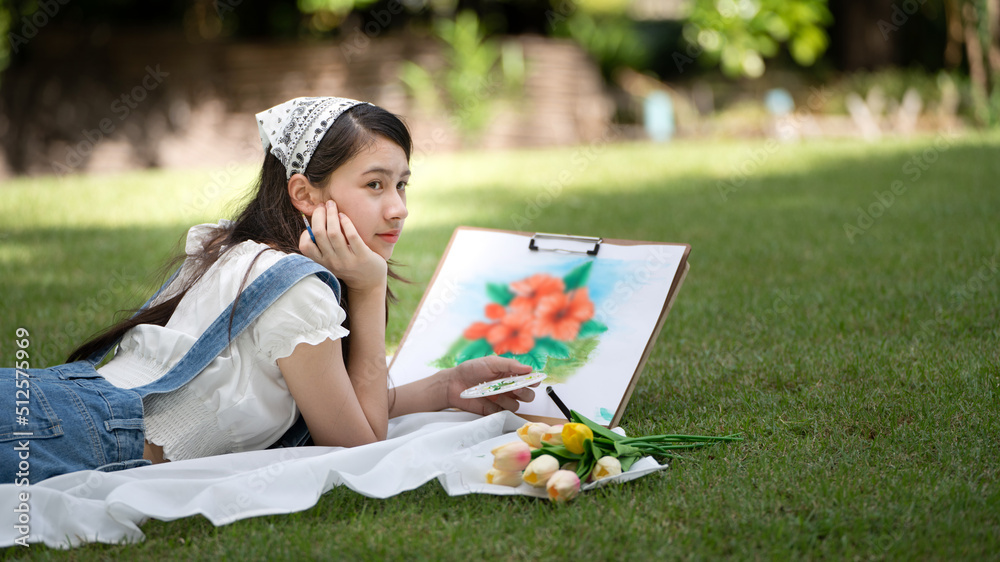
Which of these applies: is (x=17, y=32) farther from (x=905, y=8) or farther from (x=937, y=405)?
(x=905, y=8)

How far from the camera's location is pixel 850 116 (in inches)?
519

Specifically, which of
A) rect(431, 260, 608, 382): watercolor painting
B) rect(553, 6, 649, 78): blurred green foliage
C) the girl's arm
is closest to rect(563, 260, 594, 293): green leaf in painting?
rect(431, 260, 608, 382): watercolor painting

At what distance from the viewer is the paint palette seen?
9.16 feet

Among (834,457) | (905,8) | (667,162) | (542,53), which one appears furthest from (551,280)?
(905,8)

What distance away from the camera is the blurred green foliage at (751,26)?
45.2 feet

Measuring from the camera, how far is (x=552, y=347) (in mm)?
3232

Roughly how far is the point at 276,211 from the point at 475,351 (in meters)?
1.03

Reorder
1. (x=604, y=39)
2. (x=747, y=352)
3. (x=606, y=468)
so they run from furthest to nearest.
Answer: (x=604, y=39) < (x=747, y=352) < (x=606, y=468)

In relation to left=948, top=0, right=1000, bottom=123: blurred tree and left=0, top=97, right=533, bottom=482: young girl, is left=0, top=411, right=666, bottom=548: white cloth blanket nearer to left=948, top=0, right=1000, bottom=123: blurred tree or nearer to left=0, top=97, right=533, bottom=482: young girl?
left=0, top=97, right=533, bottom=482: young girl

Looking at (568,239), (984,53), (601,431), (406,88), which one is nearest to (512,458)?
(601,431)

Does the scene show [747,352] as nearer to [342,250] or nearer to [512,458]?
[512,458]

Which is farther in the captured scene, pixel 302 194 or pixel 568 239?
pixel 568 239

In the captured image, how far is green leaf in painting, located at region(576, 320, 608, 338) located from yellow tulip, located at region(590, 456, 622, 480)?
85cm

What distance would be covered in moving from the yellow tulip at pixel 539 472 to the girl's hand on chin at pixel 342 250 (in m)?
0.70
